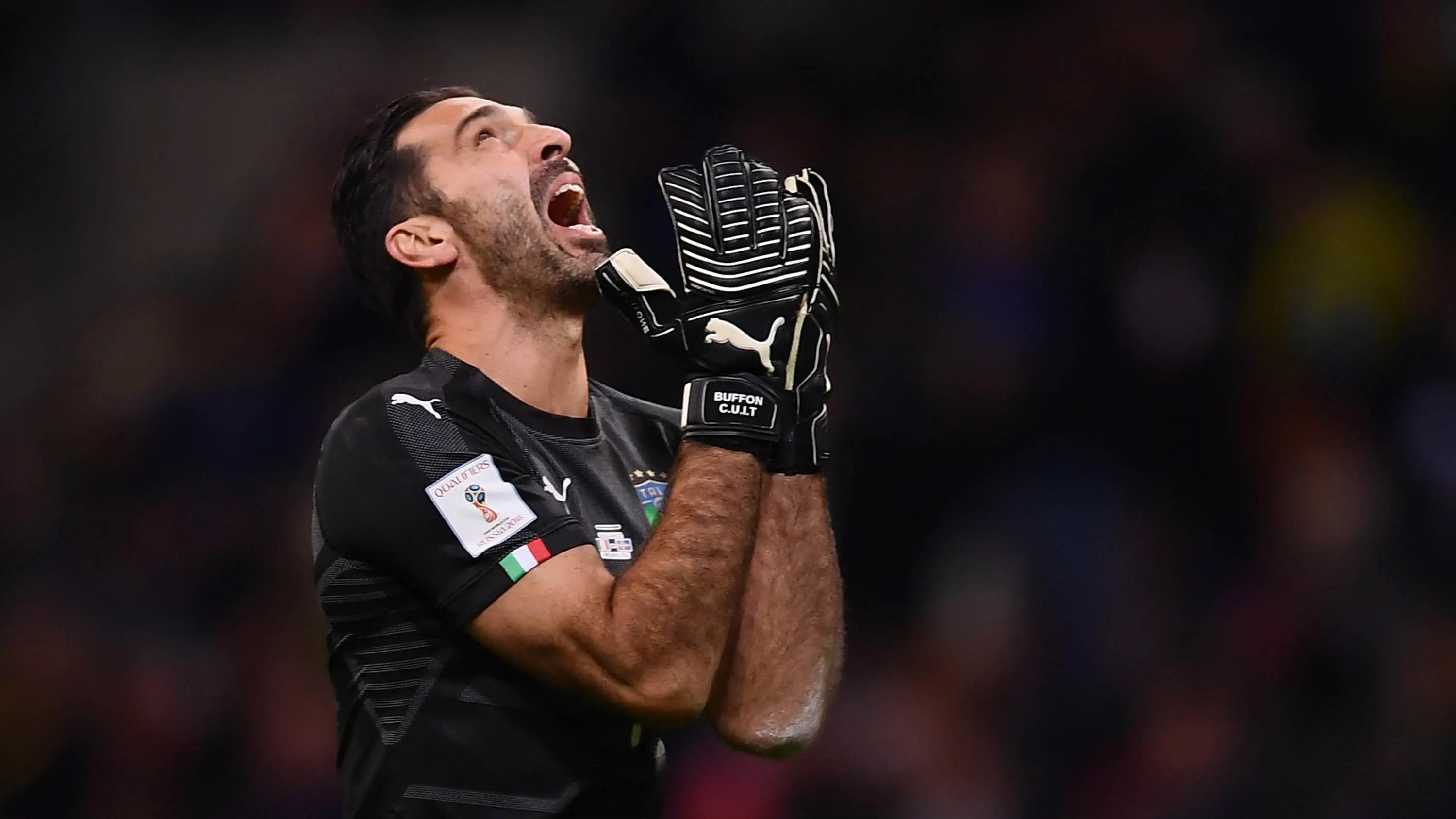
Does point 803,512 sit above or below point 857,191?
above

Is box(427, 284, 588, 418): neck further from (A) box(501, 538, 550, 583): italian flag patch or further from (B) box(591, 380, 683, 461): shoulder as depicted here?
(A) box(501, 538, 550, 583): italian flag patch

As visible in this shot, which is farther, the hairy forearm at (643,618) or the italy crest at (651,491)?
the italy crest at (651,491)

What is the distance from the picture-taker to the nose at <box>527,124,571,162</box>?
117 inches

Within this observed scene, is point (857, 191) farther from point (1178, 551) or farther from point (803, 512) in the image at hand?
point (803, 512)

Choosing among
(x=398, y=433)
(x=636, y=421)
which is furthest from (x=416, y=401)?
(x=636, y=421)

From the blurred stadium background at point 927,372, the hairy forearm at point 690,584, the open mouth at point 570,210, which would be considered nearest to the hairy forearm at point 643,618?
the hairy forearm at point 690,584

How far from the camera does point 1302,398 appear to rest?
17.5 ft

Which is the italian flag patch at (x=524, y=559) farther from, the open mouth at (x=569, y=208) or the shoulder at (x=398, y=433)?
the open mouth at (x=569, y=208)

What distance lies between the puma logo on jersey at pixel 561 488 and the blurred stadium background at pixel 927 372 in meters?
2.55

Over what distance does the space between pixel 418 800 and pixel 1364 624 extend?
362 centimetres

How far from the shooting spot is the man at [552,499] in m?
2.39

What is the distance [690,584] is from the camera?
7.87 feet

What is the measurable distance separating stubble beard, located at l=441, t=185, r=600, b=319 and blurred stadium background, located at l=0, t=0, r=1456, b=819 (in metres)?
2.47

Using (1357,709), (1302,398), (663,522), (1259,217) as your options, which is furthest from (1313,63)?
(663,522)
